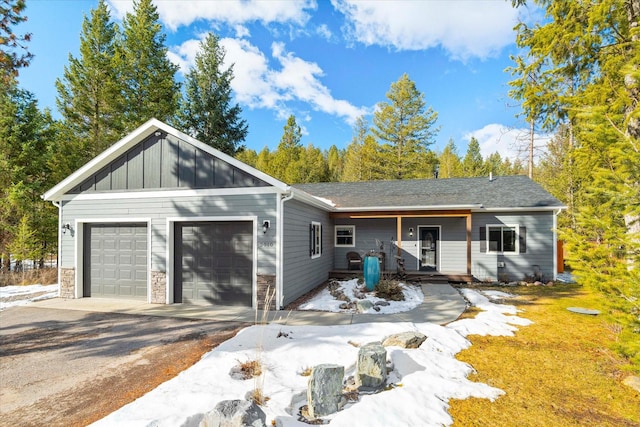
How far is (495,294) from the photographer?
9.20 metres

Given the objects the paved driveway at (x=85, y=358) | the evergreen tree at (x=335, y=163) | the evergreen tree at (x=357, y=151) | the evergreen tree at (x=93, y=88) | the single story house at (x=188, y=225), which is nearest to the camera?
the paved driveway at (x=85, y=358)

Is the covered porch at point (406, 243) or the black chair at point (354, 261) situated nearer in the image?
the covered porch at point (406, 243)

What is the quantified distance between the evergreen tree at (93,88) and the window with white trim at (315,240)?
13.1 meters

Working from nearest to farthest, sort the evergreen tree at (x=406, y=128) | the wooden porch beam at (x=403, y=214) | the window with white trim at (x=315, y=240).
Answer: the window with white trim at (x=315, y=240), the wooden porch beam at (x=403, y=214), the evergreen tree at (x=406, y=128)

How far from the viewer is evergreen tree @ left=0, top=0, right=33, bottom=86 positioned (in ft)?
27.5

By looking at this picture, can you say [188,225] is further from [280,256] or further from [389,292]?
[389,292]

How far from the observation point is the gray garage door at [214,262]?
7445 millimetres

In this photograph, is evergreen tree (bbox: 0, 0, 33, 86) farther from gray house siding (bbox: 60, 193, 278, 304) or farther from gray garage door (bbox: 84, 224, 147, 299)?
gray garage door (bbox: 84, 224, 147, 299)

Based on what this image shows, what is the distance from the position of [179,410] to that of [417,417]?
2337 millimetres

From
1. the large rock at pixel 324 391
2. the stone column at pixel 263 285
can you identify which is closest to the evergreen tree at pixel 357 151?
the stone column at pixel 263 285

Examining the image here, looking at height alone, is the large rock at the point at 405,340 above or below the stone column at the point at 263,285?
below

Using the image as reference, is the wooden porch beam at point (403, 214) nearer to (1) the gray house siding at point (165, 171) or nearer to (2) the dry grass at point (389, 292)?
(2) the dry grass at point (389, 292)

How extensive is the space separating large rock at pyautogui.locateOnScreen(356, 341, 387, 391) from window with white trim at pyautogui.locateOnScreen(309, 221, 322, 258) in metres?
5.77

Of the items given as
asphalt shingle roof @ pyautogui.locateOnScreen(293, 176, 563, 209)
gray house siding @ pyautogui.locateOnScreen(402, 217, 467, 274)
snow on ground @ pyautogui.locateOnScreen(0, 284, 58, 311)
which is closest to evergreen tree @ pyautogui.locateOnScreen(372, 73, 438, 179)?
asphalt shingle roof @ pyautogui.locateOnScreen(293, 176, 563, 209)
